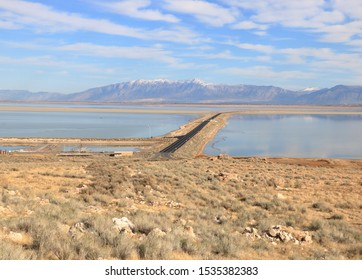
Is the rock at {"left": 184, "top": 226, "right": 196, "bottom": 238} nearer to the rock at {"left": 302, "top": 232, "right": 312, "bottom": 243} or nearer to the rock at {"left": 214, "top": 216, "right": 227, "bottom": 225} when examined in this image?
the rock at {"left": 214, "top": 216, "right": 227, "bottom": 225}

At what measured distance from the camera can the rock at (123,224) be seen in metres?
8.95

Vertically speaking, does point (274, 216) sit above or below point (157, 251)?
below

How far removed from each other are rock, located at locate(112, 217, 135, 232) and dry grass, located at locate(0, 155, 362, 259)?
15 centimetres

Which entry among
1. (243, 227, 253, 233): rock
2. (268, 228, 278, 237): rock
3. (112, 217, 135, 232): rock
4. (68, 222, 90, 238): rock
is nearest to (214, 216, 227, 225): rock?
(243, 227, 253, 233): rock

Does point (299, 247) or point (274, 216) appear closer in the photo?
point (299, 247)

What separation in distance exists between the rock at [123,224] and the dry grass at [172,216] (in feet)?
0.48

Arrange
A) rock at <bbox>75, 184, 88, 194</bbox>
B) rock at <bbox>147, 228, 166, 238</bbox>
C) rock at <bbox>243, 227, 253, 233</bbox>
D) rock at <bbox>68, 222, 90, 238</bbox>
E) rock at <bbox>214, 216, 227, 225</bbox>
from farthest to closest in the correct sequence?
rock at <bbox>75, 184, 88, 194</bbox> → rock at <bbox>214, 216, 227, 225</bbox> → rock at <bbox>243, 227, 253, 233</bbox> → rock at <bbox>147, 228, 166, 238</bbox> → rock at <bbox>68, 222, 90, 238</bbox>

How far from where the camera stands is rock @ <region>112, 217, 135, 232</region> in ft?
29.4

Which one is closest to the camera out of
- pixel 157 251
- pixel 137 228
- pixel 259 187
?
pixel 157 251
